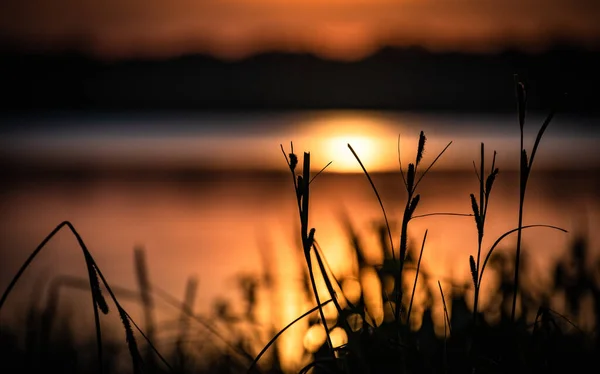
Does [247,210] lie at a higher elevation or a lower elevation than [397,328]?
lower

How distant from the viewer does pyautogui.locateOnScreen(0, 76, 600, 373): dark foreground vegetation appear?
148cm

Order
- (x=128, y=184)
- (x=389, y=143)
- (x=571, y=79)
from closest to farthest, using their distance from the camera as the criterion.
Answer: (x=128, y=184) → (x=389, y=143) → (x=571, y=79)

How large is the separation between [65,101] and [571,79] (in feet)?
77.5

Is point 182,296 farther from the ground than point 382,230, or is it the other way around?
point 382,230

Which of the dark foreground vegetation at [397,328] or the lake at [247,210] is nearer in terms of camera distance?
the dark foreground vegetation at [397,328]

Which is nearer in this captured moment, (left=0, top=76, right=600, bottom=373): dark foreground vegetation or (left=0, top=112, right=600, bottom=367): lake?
(left=0, top=76, right=600, bottom=373): dark foreground vegetation

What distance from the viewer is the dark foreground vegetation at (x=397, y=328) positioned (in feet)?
4.87

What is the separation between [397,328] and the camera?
1398 mm

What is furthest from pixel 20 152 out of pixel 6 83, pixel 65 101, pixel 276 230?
pixel 6 83

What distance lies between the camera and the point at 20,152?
1577 centimetres

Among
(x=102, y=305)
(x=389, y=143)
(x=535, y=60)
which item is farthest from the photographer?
(x=535, y=60)

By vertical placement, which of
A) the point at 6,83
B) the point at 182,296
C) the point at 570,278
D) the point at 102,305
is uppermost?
the point at 6,83

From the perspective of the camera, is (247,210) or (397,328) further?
(247,210)

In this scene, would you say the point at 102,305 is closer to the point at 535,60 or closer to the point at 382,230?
the point at 382,230
